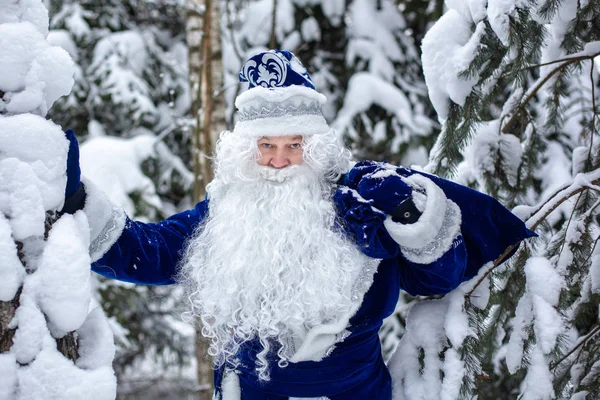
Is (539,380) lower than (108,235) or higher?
lower

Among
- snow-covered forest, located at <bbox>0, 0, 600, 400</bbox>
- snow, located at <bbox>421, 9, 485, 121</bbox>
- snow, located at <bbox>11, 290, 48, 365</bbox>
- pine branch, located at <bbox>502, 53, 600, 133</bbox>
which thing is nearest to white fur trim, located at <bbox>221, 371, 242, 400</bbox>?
snow-covered forest, located at <bbox>0, 0, 600, 400</bbox>

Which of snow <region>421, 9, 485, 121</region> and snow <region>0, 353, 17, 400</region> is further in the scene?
snow <region>421, 9, 485, 121</region>

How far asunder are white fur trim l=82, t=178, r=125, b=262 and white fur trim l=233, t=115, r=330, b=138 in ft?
1.64

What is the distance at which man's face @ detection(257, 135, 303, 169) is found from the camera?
215 centimetres

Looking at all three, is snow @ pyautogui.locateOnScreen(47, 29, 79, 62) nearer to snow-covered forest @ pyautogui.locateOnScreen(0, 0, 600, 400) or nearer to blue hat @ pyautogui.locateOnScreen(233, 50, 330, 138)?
snow-covered forest @ pyautogui.locateOnScreen(0, 0, 600, 400)

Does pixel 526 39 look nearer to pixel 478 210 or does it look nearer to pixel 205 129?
pixel 478 210

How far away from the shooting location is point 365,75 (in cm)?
530

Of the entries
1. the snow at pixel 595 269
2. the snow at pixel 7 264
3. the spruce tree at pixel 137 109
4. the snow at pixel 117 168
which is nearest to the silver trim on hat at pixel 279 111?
the snow at pixel 7 264

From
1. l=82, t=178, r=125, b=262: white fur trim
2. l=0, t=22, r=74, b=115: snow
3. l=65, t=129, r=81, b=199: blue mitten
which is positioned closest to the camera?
l=0, t=22, r=74, b=115: snow

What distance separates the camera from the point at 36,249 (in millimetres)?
1417

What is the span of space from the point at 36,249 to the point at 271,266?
822 mm

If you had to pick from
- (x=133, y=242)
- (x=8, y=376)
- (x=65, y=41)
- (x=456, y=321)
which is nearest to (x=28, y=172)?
(x=8, y=376)

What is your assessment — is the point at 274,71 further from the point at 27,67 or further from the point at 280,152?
the point at 27,67

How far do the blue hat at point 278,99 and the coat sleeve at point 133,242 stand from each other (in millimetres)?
429
